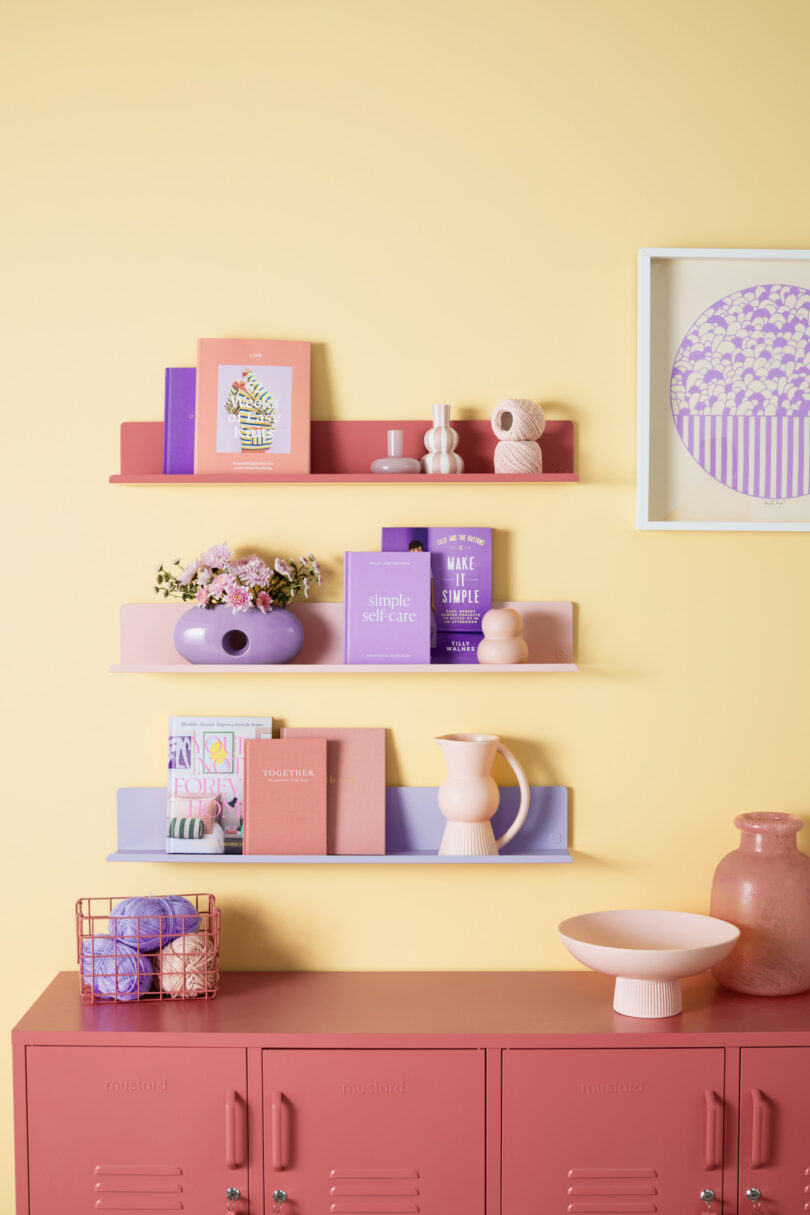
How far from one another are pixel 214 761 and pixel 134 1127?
68 cm

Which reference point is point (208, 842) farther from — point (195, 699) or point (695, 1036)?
point (695, 1036)

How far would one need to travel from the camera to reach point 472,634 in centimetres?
212

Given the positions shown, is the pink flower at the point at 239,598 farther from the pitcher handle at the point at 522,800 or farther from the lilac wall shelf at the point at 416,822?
the pitcher handle at the point at 522,800

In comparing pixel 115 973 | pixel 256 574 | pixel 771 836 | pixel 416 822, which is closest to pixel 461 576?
pixel 256 574

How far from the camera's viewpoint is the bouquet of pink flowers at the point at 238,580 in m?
2.02

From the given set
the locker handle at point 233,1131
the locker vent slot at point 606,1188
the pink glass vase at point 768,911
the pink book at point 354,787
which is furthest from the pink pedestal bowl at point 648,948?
the locker handle at point 233,1131

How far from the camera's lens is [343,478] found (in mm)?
2049

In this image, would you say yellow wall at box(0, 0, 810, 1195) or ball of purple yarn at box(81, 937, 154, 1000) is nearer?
ball of purple yarn at box(81, 937, 154, 1000)

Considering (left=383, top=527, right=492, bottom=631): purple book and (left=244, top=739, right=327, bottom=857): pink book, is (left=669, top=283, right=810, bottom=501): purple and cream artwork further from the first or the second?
(left=244, top=739, right=327, bottom=857): pink book

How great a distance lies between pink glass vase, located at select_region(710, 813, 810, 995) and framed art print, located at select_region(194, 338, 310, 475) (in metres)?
1.17

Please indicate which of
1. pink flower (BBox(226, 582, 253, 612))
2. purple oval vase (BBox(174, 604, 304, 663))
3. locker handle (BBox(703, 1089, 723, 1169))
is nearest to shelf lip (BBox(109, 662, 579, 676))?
purple oval vase (BBox(174, 604, 304, 663))

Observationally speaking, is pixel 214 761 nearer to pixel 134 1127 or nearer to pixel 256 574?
pixel 256 574

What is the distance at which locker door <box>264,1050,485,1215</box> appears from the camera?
1.81m

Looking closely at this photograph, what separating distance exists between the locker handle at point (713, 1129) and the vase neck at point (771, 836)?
465mm
